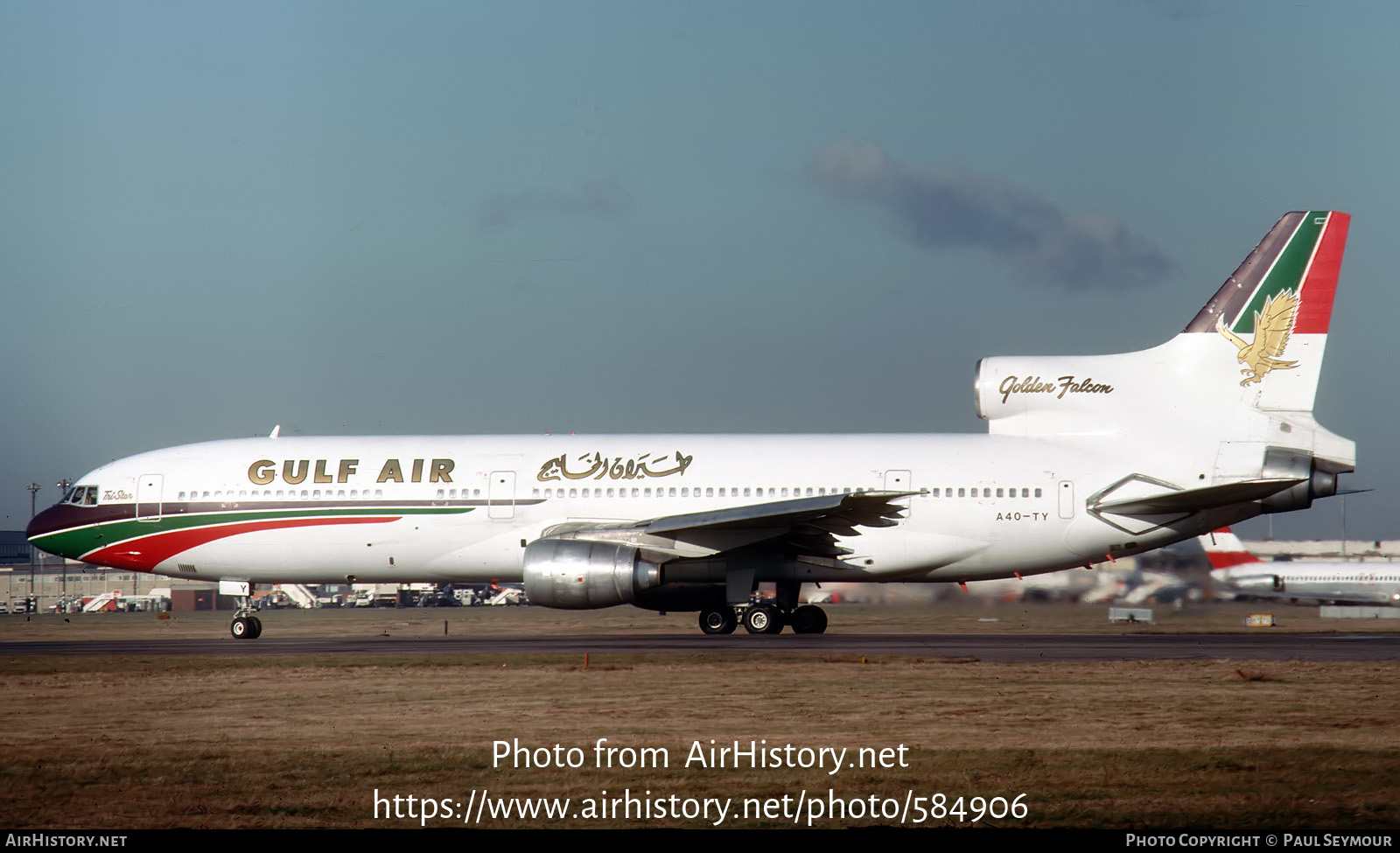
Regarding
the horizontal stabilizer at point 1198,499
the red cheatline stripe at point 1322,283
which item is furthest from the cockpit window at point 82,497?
the red cheatline stripe at point 1322,283

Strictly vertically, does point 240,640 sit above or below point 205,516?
below

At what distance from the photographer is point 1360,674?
1758 centimetres

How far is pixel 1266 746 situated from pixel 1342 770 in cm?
117

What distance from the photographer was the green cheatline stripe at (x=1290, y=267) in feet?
85.7

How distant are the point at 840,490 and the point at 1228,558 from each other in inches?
472

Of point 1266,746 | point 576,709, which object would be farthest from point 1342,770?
point 576,709

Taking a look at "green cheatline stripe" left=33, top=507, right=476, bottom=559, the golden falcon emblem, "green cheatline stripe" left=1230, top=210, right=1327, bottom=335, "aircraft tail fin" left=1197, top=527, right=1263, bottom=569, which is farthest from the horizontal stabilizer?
"green cheatline stripe" left=33, top=507, right=476, bottom=559

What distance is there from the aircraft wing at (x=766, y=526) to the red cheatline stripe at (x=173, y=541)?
211 inches

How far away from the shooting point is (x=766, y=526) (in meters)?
24.9

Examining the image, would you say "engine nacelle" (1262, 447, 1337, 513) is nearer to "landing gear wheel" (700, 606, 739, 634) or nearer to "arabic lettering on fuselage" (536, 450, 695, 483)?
"landing gear wheel" (700, 606, 739, 634)

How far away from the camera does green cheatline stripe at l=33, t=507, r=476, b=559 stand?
27.7 m

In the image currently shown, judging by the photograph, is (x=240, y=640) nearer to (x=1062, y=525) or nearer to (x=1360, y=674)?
(x=1062, y=525)

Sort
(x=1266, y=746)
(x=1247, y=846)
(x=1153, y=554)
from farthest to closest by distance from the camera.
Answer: (x=1153, y=554)
(x=1266, y=746)
(x=1247, y=846)

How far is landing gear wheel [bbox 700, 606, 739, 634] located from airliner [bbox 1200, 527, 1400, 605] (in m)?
9.92
